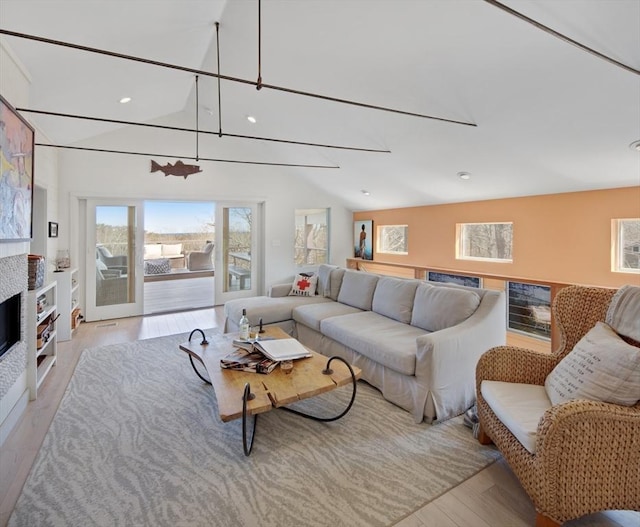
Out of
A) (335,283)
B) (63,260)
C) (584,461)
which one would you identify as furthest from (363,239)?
(584,461)

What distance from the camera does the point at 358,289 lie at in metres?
4.31

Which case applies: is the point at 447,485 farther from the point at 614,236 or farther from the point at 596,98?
the point at 614,236

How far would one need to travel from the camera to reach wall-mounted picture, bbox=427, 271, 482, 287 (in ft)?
16.1

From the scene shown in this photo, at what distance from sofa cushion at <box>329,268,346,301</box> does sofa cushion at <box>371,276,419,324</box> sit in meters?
0.80

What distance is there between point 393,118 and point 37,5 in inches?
133

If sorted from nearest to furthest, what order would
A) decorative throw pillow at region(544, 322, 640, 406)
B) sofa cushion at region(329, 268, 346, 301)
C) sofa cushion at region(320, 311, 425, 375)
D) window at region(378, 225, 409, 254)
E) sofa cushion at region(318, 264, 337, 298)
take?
decorative throw pillow at region(544, 322, 640, 406) < sofa cushion at region(320, 311, 425, 375) < sofa cushion at region(329, 268, 346, 301) < sofa cushion at region(318, 264, 337, 298) < window at region(378, 225, 409, 254)

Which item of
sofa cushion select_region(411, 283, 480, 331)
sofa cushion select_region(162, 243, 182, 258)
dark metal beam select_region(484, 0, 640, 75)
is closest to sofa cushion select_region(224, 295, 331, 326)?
sofa cushion select_region(411, 283, 480, 331)

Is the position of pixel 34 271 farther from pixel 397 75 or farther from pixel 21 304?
pixel 397 75

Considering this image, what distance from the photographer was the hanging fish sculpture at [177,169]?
5730 millimetres

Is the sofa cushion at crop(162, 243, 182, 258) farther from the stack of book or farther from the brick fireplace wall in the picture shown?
the stack of book

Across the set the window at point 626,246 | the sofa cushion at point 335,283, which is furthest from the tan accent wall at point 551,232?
the sofa cushion at point 335,283

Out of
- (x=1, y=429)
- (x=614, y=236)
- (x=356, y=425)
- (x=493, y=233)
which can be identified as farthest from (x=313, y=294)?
(x=614, y=236)

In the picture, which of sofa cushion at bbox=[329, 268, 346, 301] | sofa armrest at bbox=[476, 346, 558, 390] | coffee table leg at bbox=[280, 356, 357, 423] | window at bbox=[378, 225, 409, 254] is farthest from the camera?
window at bbox=[378, 225, 409, 254]

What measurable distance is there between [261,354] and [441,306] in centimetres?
170
